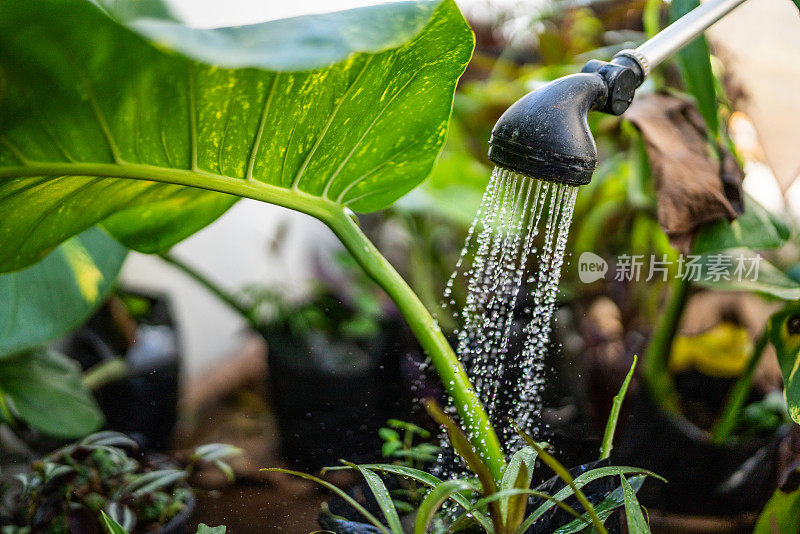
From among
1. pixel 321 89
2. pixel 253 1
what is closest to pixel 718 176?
pixel 321 89

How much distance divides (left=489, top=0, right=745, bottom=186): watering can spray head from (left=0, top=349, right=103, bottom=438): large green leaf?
0.69 metres

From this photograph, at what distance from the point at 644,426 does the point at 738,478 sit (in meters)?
0.13

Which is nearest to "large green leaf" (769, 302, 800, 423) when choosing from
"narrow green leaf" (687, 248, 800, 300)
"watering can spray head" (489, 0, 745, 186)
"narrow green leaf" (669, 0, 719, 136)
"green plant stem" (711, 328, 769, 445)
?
"narrow green leaf" (687, 248, 800, 300)

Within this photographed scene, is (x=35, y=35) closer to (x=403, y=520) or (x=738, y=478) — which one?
(x=403, y=520)

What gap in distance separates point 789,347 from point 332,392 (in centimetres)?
65

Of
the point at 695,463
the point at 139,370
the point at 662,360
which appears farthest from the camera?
the point at 139,370

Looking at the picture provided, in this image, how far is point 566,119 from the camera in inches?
16.5

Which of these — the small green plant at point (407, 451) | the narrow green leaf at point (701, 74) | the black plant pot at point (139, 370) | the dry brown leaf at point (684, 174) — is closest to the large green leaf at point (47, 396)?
the black plant pot at point (139, 370)

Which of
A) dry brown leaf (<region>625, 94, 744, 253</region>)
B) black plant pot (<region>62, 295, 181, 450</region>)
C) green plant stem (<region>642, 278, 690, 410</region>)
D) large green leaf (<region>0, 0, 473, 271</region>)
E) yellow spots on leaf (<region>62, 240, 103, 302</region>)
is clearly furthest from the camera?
black plant pot (<region>62, 295, 181, 450</region>)

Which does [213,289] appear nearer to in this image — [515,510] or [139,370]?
[139,370]

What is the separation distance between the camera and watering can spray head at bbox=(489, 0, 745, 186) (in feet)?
1.36

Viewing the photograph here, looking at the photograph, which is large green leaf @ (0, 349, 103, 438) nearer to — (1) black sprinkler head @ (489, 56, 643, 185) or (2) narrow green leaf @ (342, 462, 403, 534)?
(2) narrow green leaf @ (342, 462, 403, 534)

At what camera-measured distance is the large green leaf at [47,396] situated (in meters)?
0.80

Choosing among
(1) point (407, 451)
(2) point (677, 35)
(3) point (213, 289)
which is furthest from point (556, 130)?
(3) point (213, 289)
